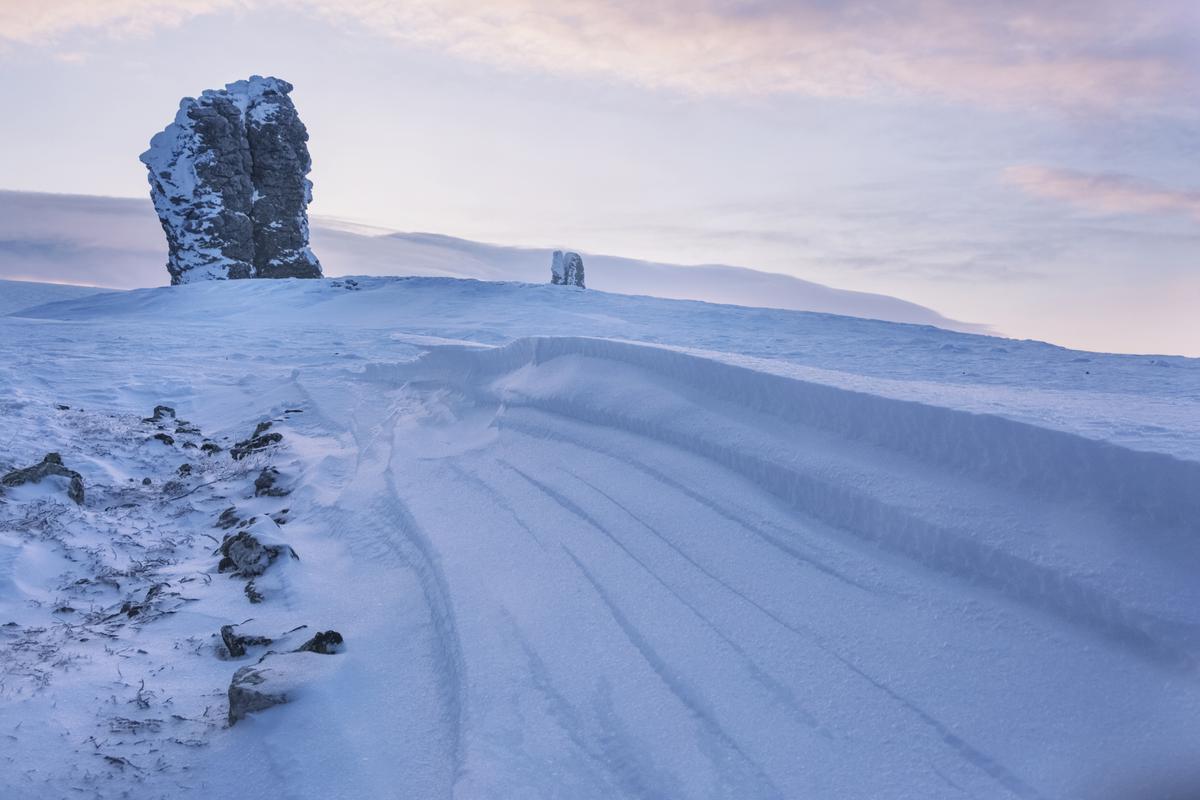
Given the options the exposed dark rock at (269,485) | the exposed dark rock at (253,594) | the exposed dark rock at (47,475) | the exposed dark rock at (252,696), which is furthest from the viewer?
the exposed dark rock at (269,485)

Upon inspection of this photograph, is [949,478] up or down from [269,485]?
up

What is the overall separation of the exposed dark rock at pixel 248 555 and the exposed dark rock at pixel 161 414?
376 centimetres

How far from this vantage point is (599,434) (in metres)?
4.04

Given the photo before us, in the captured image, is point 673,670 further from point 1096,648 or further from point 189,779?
point 189,779

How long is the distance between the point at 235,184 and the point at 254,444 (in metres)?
23.4

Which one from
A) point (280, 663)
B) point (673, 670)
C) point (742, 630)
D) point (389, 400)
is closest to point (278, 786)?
point (280, 663)

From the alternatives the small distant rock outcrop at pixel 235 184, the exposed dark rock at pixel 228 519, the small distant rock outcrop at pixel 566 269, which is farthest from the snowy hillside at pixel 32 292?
the exposed dark rock at pixel 228 519

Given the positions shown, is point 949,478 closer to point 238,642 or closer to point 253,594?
point 238,642

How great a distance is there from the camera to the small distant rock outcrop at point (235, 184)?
25.4m

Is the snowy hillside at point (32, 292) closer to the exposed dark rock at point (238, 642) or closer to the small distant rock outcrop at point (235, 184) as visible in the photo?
the small distant rock outcrop at point (235, 184)

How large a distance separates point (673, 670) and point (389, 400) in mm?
5226

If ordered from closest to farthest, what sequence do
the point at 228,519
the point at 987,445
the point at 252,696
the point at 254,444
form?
the point at 252,696, the point at 987,445, the point at 228,519, the point at 254,444

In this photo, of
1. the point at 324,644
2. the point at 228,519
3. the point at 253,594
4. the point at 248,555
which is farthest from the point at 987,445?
the point at 228,519

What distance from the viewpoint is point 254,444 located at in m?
6.09
